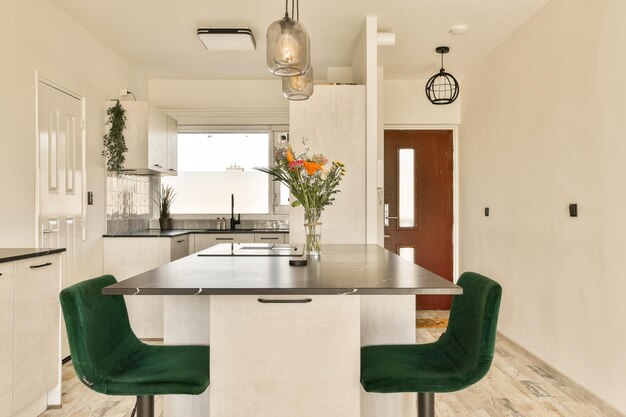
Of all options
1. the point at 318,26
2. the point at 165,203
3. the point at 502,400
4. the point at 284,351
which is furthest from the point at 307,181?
the point at 165,203

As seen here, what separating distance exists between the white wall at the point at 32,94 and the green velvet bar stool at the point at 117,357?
1.75 m

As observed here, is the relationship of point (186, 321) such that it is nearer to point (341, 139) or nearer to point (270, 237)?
point (341, 139)

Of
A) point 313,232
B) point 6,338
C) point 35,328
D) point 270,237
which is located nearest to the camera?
point 6,338

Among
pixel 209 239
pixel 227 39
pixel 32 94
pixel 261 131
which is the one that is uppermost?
pixel 227 39

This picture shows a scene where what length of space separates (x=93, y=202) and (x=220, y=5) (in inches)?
81.4

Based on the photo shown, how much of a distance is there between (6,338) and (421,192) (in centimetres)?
448

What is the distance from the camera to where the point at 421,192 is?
5750mm

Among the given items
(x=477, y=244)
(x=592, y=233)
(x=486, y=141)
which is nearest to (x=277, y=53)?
(x=592, y=233)

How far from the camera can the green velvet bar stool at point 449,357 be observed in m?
1.59

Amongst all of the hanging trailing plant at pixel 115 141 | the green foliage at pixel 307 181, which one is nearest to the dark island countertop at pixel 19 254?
the green foliage at pixel 307 181

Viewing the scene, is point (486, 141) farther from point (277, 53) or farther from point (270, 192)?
point (277, 53)

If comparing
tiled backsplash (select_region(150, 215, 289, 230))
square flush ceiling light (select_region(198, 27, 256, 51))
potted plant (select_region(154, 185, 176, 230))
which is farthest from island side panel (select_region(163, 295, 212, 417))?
tiled backsplash (select_region(150, 215, 289, 230))

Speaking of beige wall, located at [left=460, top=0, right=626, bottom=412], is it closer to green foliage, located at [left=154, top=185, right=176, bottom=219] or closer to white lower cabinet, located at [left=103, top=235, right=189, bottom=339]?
white lower cabinet, located at [left=103, top=235, right=189, bottom=339]

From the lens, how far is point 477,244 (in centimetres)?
509
